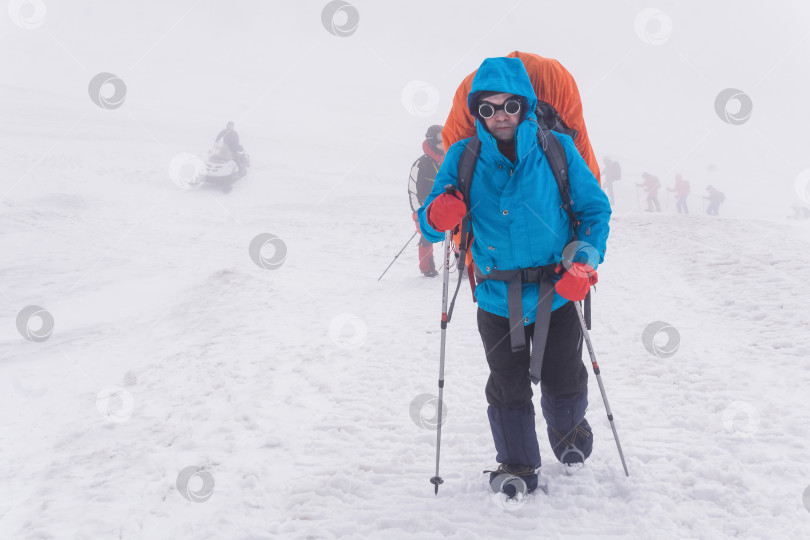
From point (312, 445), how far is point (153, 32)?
65304 millimetres

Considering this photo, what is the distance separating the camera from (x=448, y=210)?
95.3 inches

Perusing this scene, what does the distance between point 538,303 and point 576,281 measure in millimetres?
264

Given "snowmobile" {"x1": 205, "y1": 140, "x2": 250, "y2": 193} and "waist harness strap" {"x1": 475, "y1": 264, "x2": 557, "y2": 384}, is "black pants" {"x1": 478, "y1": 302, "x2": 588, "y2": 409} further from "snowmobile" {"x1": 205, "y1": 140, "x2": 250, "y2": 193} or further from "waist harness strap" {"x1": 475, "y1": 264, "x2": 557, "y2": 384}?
"snowmobile" {"x1": 205, "y1": 140, "x2": 250, "y2": 193}

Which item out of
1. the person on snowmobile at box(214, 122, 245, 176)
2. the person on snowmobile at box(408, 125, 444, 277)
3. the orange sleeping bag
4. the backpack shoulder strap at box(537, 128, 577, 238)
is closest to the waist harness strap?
the backpack shoulder strap at box(537, 128, 577, 238)

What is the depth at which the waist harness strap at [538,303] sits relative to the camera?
257 centimetres

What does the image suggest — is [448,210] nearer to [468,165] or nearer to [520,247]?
[468,165]

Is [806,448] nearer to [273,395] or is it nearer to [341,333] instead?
[273,395]

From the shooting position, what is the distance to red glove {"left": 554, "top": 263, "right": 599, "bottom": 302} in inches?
94.7

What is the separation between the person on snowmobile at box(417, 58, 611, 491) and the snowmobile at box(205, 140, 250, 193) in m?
14.4

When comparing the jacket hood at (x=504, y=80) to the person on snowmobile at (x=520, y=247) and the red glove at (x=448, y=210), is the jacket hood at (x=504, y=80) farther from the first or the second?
the red glove at (x=448, y=210)

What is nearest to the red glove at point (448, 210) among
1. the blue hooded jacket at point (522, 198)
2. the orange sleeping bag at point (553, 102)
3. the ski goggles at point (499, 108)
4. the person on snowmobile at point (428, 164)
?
the blue hooded jacket at point (522, 198)

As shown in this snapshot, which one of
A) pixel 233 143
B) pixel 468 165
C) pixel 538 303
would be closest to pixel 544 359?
pixel 538 303

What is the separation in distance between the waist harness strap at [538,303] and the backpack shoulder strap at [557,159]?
1.30ft

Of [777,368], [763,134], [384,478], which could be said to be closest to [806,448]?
[777,368]
